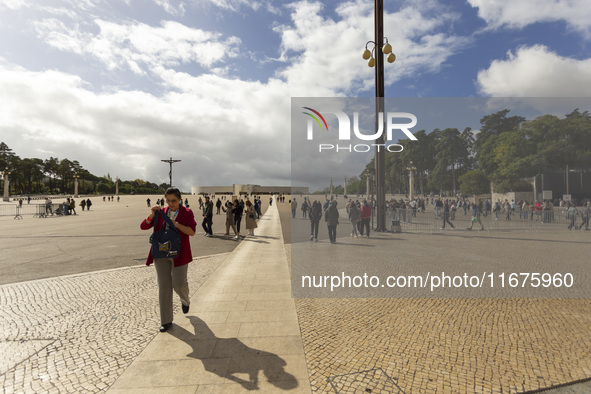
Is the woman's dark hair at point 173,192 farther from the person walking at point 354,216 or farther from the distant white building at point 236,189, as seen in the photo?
the distant white building at point 236,189

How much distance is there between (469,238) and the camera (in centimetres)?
1069

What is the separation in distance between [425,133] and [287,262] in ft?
16.3

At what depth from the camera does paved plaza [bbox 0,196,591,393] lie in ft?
8.81

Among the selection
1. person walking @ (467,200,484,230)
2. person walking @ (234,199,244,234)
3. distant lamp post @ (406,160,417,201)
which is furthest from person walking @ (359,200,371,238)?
person walking @ (234,199,244,234)

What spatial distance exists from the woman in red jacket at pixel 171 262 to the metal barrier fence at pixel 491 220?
9570 millimetres

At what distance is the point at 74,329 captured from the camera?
377 centimetres

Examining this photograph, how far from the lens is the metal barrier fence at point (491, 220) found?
1035cm

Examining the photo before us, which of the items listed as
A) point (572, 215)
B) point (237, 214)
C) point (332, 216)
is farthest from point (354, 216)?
point (572, 215)

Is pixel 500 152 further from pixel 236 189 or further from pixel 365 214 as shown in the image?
pixel 236 189

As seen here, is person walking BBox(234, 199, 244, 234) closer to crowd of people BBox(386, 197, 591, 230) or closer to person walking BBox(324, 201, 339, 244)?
person walking BBox(324, 201, 339, 244)

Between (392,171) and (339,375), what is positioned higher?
(392,171)

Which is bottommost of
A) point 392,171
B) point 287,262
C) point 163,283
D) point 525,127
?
point 287,262

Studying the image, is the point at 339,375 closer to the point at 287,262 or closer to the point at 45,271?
the point at 287,262

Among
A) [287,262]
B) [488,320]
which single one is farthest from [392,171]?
[488,320]
